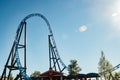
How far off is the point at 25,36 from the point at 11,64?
5.04 meters

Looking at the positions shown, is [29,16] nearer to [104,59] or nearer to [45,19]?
[45,19]

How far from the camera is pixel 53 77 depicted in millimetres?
36844

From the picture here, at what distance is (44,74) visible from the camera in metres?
36.8

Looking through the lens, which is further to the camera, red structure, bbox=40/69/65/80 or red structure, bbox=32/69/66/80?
red structure, bbox=32/69/66/80

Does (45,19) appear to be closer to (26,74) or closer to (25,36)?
(25,36)

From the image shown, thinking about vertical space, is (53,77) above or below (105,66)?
below

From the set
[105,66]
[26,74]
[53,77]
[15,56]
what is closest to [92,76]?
[53,77]

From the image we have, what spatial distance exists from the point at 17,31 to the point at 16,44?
2.24 m

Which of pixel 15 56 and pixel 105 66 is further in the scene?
pixel 105 66

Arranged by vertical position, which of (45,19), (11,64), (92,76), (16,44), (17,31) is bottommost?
(92,76)

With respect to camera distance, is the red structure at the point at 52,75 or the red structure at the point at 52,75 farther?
the red structure at the point at 52,75

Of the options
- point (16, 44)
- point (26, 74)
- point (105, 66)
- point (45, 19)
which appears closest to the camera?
point (26, 74)

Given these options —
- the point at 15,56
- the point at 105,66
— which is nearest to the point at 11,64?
the point at 15,56

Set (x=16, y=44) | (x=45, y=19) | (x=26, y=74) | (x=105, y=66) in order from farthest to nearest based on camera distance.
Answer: (x=105, y=66) → (x=45, y=19) → (x=16, y=44) → (x=26, y=74)
